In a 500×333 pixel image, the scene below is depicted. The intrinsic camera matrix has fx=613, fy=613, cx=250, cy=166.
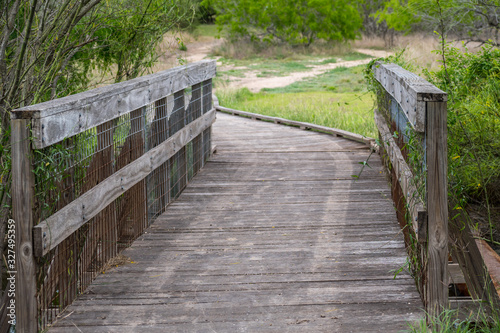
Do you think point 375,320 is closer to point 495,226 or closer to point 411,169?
point 411,169

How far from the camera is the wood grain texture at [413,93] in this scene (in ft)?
11.3

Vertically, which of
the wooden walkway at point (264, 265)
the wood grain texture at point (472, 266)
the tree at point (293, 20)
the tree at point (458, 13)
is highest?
the tree at point (293, 20)

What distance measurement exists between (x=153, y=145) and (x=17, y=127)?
2337 millimetres

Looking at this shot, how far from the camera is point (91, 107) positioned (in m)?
3.85

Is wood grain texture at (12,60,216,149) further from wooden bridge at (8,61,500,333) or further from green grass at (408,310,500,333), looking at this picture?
green grass at (408,310,500,333)

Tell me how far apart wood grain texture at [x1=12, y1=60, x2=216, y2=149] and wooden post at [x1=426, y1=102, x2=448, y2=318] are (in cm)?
203

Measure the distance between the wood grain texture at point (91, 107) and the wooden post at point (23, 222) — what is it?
72 millimetres

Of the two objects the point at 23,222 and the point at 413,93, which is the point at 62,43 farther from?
the point at 413,93

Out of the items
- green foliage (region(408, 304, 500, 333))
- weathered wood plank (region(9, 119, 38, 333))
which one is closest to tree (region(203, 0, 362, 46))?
green foliage (region(408, 304, 500, 333))

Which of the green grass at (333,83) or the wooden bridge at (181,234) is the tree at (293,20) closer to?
the green grass at (333,83)

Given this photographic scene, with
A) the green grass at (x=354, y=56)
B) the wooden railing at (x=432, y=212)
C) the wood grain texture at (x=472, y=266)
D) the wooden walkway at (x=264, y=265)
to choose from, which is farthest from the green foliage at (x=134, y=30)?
the green grass at (x=354, y=56)

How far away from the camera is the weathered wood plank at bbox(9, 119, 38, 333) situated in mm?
3123

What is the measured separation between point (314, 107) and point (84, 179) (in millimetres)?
10599

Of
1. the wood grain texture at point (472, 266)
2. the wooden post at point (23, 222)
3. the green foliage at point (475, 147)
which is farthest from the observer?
the green foliage at point (475, 147)
